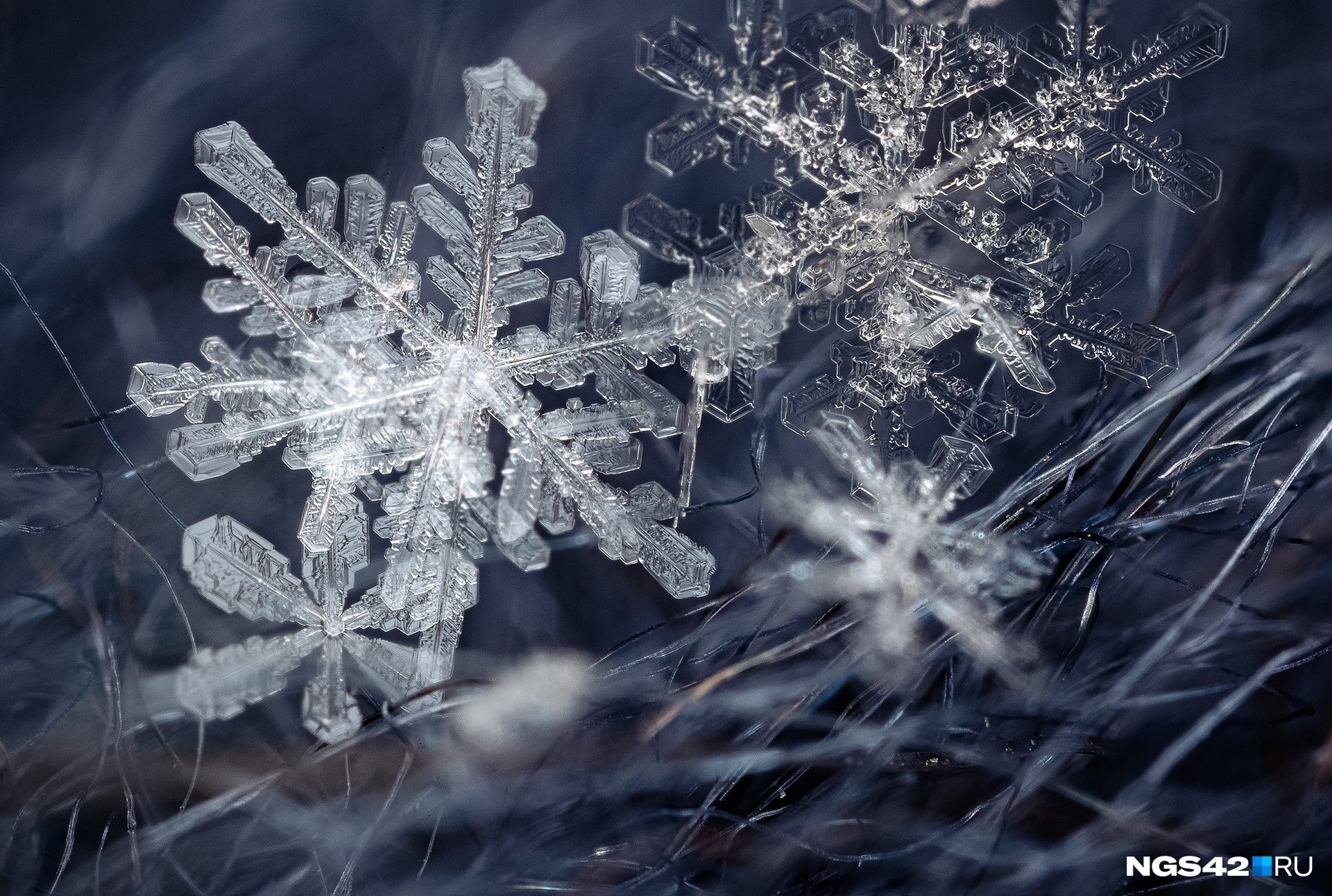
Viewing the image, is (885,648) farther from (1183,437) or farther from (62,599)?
(62,599)

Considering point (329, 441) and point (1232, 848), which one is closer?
point (329, 441)

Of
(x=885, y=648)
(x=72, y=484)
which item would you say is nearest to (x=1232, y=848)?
(x=885, y=648)

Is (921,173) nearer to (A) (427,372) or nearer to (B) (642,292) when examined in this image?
(B) (642,292)

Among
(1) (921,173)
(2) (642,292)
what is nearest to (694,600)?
(2) (642,292)

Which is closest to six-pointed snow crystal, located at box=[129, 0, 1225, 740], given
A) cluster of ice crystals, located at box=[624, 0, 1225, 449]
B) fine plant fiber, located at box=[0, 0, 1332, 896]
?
cluster of ice crystals, located at box=[624, 0, 1225, 449]

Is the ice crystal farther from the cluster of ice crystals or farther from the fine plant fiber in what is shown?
the cluster of ice crystals

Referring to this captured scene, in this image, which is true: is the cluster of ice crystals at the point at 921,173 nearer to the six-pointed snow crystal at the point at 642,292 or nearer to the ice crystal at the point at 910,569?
the six-pointed snow crystal at the point at 642,292

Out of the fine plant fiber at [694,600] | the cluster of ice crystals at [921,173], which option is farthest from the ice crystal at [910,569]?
the cluster of ice crystals at [921,173]
